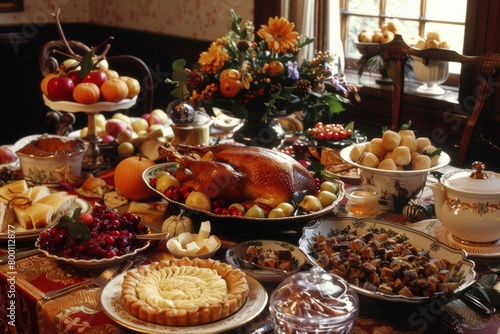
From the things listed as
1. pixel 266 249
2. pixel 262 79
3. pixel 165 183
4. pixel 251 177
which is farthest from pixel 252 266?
pixel 262 79

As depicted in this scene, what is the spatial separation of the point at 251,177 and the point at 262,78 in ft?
1.70

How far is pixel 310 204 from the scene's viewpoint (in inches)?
61.1

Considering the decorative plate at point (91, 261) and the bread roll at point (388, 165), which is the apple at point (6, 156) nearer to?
the decorative plate at point (91, 261)

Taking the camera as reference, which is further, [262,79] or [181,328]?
[262,79]

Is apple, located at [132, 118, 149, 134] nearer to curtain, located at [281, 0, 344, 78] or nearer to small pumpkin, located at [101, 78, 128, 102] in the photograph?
small pumpkin, located at [101, 78, 128, 102]

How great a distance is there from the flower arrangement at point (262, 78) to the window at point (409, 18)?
129 cm

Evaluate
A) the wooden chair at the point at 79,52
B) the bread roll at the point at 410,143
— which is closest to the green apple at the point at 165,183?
the bread roll at the point at 410,143

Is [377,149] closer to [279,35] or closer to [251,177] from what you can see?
[251,177]

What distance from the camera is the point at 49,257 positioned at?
1.44 meters

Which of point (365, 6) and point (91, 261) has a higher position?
point (365, 6)

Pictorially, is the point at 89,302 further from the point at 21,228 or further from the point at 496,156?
the point at 496,156

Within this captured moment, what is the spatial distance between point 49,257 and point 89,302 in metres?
0.21

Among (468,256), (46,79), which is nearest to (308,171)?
(468,256)

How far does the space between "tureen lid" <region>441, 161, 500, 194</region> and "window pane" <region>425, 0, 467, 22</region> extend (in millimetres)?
1844
